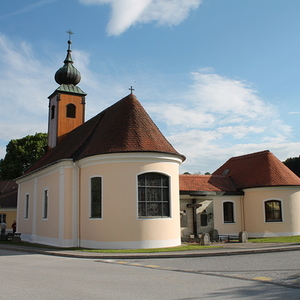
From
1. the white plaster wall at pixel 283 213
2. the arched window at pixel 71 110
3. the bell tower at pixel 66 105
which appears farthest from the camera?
the arched window at pixel 71 110

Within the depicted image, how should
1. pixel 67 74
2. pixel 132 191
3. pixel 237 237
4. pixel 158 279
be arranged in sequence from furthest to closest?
1. pixel 67 74
2. pixel 237 237
3. pixel 132 191
4. pixel 158 279

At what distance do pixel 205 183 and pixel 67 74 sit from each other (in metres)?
14.2

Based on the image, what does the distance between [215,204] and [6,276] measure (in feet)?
59.4

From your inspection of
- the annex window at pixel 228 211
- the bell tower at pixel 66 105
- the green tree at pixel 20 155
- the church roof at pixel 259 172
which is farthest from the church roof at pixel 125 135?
the green tree at pixel 20 155

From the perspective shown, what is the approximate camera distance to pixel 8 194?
150ft

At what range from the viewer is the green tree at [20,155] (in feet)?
161

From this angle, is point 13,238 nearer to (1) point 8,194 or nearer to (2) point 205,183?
(2) point 205,183

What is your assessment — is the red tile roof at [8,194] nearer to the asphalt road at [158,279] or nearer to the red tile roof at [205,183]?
the red tile roof at [205,183]

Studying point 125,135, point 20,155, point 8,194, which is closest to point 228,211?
point 125,135

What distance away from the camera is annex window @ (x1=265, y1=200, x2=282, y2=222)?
25603 mm

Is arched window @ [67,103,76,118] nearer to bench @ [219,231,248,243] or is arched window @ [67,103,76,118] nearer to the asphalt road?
bench @ [219,231,248,243]

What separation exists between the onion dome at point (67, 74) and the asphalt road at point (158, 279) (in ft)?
64.0

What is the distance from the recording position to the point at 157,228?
1825 cm

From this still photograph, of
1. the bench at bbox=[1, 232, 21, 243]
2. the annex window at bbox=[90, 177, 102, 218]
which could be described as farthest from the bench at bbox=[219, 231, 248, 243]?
the bench at bbox=[1, 232, 21, 243]
